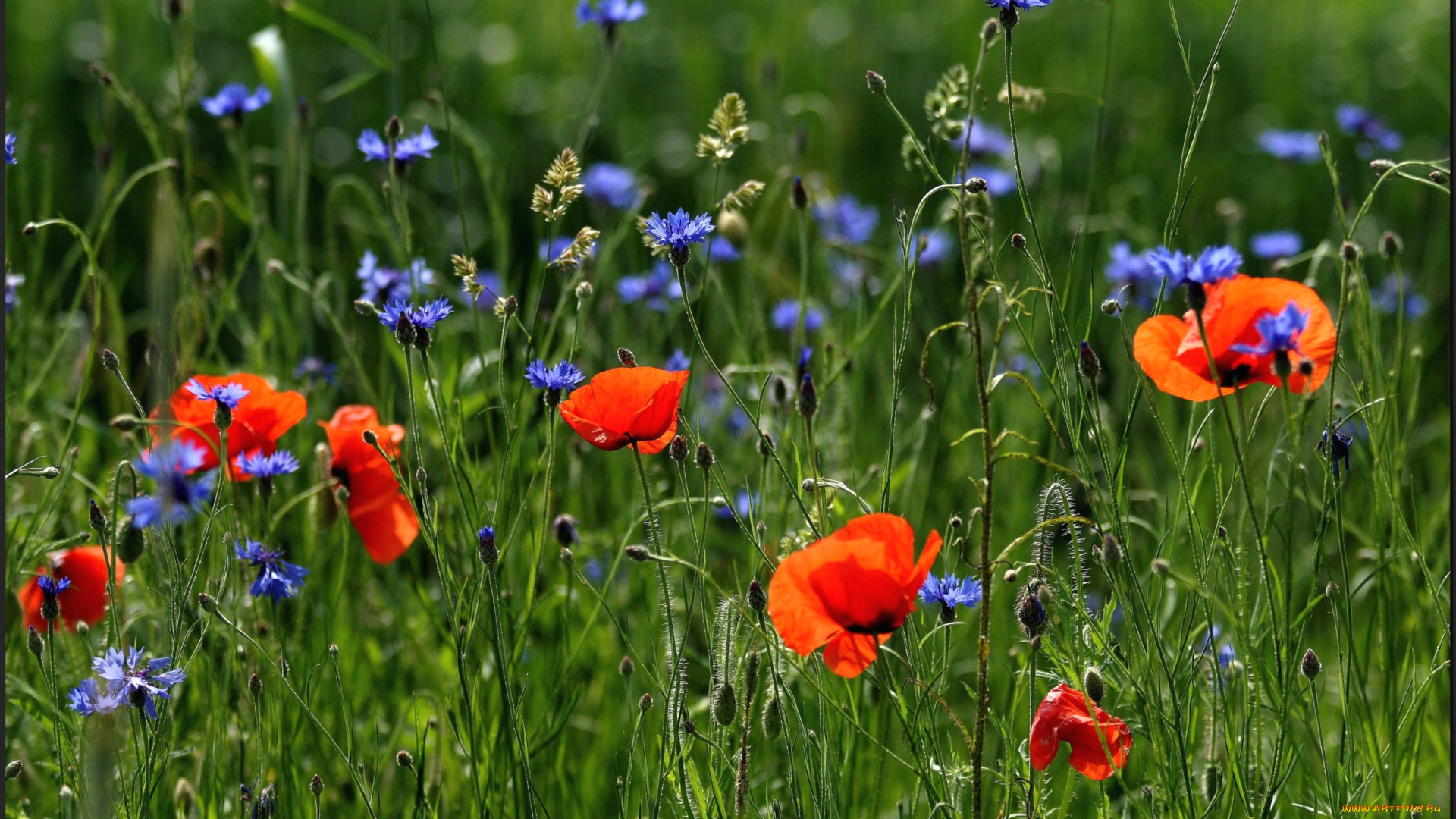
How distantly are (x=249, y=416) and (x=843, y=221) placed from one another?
4.24 feet

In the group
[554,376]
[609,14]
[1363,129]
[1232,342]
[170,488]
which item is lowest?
[170,488]

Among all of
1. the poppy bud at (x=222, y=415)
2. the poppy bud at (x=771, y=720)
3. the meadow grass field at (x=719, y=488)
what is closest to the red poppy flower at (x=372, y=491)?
the meadow grass field at (x=719, y=488)

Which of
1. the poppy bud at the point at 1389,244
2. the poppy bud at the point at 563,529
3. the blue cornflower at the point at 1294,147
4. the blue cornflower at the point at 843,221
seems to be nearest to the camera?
the poppy bud at the point at 563,529

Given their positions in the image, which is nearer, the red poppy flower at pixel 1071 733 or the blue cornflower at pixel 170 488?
the blue cornflower at pixel 170 488

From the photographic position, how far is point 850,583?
90 cm

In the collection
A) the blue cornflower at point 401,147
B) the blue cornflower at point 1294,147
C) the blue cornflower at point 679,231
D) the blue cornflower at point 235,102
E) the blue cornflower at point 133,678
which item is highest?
the blue cornflower at point 1294,147

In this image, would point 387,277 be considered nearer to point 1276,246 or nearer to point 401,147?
point 401,147

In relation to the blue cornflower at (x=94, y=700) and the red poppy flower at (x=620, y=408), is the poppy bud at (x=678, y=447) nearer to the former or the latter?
the red poppy flower at (x=620, y=408)

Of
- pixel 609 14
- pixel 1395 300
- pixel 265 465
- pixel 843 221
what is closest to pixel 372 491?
pixel 265 465

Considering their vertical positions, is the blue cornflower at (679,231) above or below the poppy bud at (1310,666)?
above

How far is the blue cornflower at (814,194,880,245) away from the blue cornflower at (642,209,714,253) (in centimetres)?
113

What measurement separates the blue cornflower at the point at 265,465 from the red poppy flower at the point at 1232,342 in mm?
839

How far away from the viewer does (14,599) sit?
4.76 ft

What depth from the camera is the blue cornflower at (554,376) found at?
1084 millimetres
